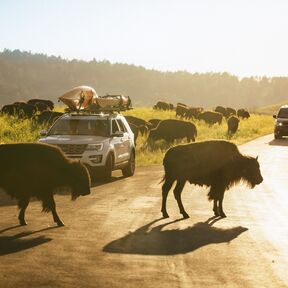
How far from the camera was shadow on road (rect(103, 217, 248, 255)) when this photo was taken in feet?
28.9

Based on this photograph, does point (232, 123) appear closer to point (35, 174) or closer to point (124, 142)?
point (124, 142)

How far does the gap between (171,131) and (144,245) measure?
28.1 meters

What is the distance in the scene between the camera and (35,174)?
36.2 ft

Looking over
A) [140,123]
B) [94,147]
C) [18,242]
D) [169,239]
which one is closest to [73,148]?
[94,147]

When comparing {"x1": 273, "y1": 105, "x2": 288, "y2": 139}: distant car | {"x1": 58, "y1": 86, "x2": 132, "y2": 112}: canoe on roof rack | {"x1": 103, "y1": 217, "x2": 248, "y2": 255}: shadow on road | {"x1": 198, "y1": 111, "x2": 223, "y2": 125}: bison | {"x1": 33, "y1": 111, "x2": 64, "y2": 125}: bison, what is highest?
{"x1": 58, "y1": 86, "x2": 132, "y2": 112}: canoe on roof rack

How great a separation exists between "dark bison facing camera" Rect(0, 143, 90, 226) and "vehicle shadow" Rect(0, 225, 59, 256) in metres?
1.02

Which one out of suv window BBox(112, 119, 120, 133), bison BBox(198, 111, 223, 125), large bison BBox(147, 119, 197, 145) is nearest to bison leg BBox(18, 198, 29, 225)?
suv window BBox(112, 119, 120, 133)

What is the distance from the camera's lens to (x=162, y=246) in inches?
358

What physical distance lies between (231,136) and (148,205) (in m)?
33.4

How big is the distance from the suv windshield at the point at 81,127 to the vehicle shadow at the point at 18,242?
857 cm

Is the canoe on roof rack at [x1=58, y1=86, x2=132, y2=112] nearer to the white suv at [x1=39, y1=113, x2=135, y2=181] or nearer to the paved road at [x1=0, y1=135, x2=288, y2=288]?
the white suv at [x1=39, y1=113, x2=135, y2=181]

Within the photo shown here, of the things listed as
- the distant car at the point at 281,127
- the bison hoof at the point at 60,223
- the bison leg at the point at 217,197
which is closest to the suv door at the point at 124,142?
the bison leg at the point at 217,197

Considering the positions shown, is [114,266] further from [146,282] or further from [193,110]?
[193,110]

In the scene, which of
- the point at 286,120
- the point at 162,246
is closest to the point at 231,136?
the point at 286,120
